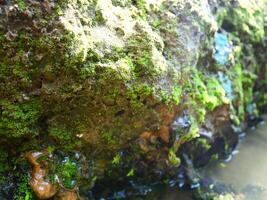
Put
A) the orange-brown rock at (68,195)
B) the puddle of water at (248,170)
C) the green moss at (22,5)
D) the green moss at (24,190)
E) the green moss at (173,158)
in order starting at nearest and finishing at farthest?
the green moss at (22,5) → the green moss at (24,190) → the orange-brown rock at (68,195) → the green moss at (173,158) → the puddle of water at (248,170)

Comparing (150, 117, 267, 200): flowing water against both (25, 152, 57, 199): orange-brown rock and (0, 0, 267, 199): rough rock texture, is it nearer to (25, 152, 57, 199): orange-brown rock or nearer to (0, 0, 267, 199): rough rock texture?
(0, 0, 267, 199): rough rock texture

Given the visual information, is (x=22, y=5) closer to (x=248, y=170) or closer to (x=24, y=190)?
(x=24, y=190)

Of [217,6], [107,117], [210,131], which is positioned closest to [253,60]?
[217,6]

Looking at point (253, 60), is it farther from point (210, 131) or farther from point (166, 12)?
point (166, 12)

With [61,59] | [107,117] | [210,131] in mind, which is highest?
[61,59]

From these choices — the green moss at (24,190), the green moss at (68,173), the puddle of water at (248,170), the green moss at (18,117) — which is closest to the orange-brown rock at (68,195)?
the green moss at (68,173)

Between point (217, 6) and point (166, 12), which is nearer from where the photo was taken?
point (166, 12)

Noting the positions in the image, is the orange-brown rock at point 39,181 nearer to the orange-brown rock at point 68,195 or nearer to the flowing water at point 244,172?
the orange-brown rock at point 68,195
